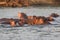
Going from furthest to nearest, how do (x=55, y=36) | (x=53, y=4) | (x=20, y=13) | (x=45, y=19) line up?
1. (x=53, y=4)
2. (x=20, y=13)
3. (x=45, y=19)
4. (x=55, y=36)

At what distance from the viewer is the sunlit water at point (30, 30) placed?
1.73 m

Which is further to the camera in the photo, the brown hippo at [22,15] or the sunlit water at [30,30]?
the brown hippo at [22,15]

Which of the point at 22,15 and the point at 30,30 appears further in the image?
the point at 22,15

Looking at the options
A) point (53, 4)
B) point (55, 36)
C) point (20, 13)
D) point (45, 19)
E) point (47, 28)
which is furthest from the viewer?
point (53, 4)

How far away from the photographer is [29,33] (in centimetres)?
185

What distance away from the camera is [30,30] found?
194 centimetres

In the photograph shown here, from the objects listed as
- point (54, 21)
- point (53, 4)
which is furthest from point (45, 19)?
point (53, 4)

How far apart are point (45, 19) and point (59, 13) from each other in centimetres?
30

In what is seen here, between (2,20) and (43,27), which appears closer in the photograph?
(43,27)

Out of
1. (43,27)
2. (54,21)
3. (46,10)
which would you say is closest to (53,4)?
(46,10)

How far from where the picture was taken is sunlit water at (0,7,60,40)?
173 cm

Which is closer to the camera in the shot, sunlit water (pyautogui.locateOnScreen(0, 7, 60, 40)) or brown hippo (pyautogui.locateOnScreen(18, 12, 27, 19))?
sunlit water (pyautogui.locateOnScreen(0, 7, 60, 40))

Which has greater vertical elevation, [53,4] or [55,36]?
[53,4]

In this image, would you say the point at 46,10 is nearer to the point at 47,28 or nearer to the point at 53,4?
the point at 53,4
